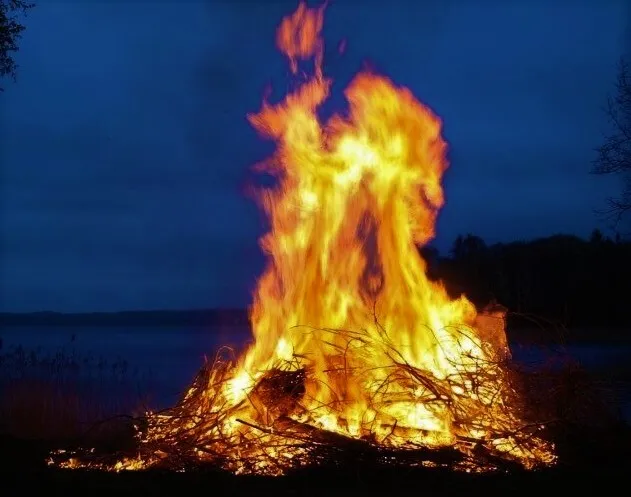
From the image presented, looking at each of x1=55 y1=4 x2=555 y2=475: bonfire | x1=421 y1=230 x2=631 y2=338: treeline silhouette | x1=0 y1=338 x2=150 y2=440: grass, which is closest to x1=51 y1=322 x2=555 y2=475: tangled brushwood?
x1=55 y1=4 x2=555 y2=475: bonfire

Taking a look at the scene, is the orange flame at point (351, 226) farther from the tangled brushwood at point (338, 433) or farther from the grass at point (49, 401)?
the grass at point (49, 401)

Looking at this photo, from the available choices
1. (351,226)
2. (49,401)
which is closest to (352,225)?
(351,226)

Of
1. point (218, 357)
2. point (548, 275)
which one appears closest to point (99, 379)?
point (218, 357)

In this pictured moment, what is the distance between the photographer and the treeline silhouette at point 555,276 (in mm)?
17953

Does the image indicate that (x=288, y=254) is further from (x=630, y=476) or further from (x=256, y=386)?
(x=630, y=476)

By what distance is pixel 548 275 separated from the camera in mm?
27031

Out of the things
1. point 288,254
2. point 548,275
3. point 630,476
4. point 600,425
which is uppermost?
point 548,275

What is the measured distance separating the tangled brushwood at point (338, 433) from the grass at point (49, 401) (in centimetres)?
199

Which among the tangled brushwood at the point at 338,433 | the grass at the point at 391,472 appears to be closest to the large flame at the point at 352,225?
the tangled brushwood at the point at 338,433

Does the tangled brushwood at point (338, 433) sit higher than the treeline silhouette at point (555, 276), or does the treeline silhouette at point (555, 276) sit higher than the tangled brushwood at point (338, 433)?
the treeline silhouette at point (555, 276)

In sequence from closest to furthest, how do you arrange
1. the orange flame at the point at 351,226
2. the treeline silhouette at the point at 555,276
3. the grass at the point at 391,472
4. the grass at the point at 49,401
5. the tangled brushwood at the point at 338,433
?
the grass at the point at 391,472 < the tangled brushwood at the point at 338,433 < the orange flame at the point at 351,226 < the grass at the point at 49,401 < the treeline silhouette at the point at 555,276

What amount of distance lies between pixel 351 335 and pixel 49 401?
4.61 m

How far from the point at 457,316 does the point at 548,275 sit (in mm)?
20384

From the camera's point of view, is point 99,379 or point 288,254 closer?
point 288,254
